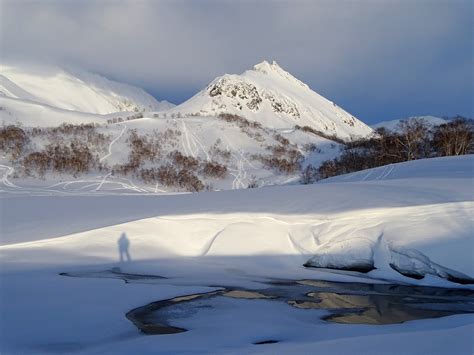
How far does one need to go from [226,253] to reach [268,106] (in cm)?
9520

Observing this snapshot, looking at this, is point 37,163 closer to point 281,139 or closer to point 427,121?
point 281,139

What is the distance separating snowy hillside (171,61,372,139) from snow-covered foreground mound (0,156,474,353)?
70039 mm

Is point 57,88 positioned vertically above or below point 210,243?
above

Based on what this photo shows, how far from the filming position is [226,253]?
9.05 m

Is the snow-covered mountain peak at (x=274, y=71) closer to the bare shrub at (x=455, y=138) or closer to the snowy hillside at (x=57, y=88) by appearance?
the snowy hillside at (x=57, y=88)

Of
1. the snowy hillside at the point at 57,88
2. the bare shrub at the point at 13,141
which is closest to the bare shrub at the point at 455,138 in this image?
the bare shrub at the point at 13,141

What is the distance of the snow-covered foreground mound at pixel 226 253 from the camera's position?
4.15 meters

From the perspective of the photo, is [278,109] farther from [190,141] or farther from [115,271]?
[115,271]

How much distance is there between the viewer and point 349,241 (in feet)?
29.0

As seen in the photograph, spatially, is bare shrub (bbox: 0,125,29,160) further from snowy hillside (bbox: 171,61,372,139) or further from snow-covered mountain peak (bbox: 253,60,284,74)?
snow-covered mountain peak (bbox: 253,60,284,74)

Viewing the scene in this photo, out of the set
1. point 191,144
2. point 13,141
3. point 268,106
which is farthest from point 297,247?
point 268,106

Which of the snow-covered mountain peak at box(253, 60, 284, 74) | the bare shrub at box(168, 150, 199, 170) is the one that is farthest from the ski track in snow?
the snow-covered mountain peak at box(253, 60, 284, 74)

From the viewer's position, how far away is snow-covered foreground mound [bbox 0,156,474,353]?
4152 millimetres

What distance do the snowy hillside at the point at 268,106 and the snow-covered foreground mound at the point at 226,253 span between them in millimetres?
70039
